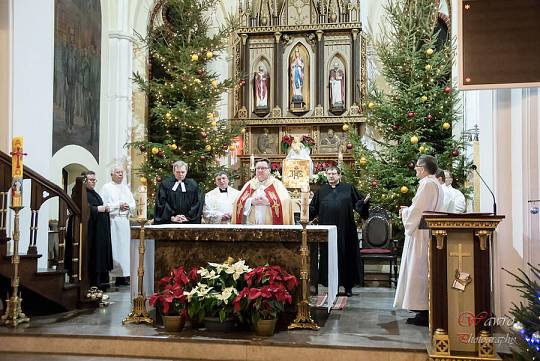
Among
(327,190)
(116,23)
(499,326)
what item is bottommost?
(499,326)

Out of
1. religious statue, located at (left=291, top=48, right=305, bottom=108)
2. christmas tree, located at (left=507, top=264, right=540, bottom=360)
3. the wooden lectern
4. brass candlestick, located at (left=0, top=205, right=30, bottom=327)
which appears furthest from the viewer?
religious statue, located at (left=291, top=48, right=305, bottom=108)

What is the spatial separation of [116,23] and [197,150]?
3416mm

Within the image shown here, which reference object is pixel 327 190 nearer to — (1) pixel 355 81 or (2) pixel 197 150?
(2) pixel 197 150

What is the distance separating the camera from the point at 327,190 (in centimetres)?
852

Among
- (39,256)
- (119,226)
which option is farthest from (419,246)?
(119,226)

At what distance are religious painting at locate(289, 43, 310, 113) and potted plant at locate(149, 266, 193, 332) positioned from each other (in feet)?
27.9

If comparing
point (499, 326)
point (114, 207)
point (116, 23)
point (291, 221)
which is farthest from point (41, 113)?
point (499, 326)

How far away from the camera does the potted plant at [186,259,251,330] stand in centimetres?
564

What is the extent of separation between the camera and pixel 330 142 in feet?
45.1

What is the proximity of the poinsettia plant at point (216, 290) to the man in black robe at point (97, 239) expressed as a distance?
9.08 feet

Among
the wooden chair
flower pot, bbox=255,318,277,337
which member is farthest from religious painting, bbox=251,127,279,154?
flower pot, bbox=255,318,277,337

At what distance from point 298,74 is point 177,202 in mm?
6739

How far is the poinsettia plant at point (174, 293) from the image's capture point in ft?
18.6

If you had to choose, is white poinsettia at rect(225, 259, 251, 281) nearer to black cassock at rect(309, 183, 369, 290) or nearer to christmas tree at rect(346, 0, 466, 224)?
black cassock at rect(309, 183, 369, 290)
